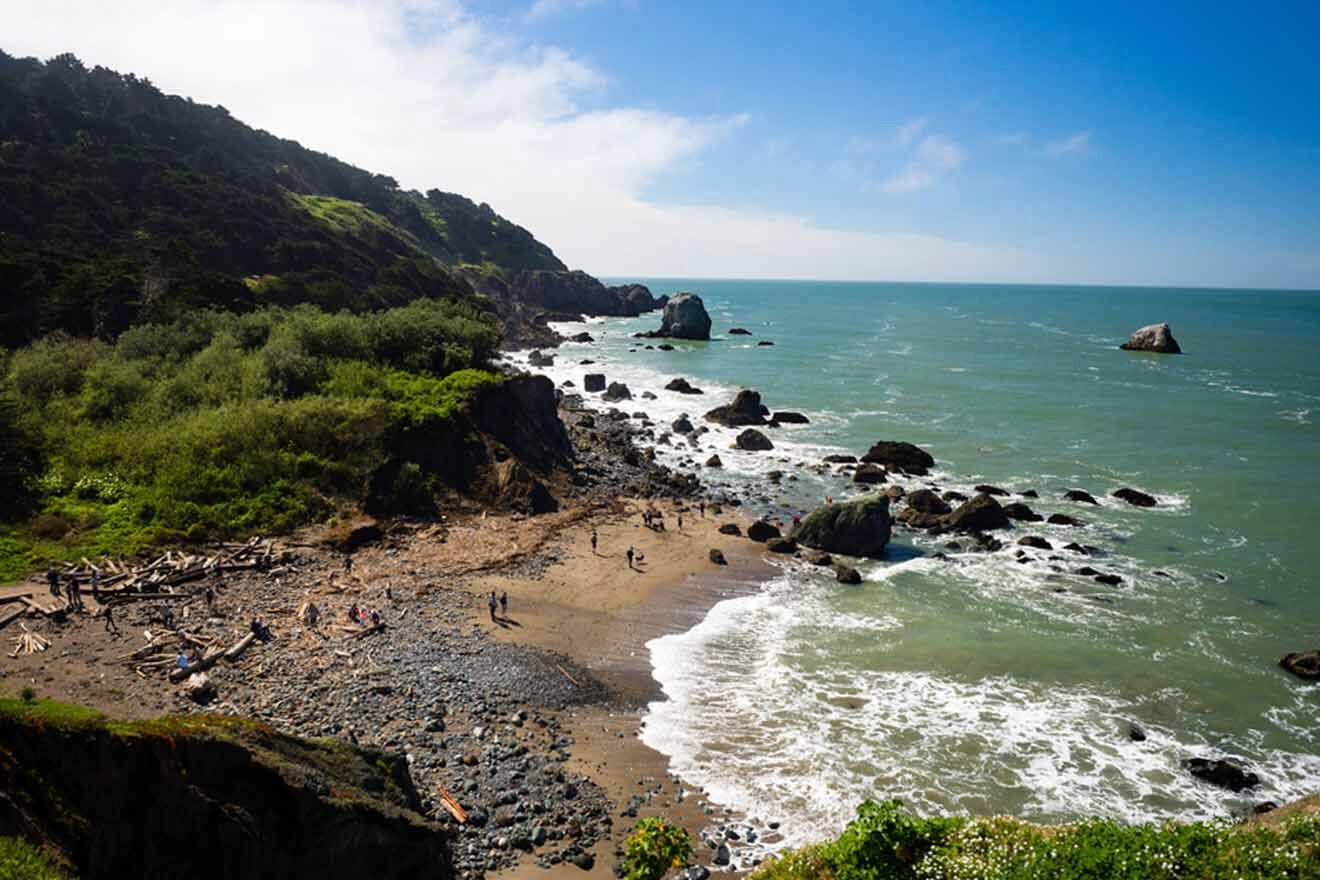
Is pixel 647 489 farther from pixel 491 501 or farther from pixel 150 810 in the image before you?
pixel 150 810

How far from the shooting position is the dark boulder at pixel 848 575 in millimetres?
32938

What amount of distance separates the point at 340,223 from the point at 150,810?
4596 inches

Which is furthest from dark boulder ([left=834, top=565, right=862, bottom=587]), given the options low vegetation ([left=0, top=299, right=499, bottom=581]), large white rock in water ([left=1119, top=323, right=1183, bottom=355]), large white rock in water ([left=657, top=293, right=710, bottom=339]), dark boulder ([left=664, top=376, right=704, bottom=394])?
large white rock in water ([left=1119, top=323, right=1183, bottom=355])

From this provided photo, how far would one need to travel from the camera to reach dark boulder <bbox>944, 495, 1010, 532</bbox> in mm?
40156

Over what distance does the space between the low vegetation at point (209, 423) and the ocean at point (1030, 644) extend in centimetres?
1989

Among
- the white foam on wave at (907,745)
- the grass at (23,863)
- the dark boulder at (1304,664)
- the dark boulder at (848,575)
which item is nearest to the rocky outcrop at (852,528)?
the dark boulder at (848,575)

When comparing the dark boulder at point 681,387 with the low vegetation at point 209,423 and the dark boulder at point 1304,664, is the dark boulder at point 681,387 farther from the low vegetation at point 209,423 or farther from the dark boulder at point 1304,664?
the dark boulder at point 1304,664

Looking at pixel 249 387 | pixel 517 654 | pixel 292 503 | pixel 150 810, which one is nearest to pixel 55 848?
pixel 150 810

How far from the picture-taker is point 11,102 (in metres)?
90.2

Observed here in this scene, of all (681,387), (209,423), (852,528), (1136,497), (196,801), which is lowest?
(1136,497)

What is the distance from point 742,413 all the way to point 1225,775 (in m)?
48.0

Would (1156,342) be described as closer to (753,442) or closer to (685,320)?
(685,320)

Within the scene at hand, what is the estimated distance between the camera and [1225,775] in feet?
65.2

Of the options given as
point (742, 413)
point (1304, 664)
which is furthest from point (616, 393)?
point (1304, 664)
